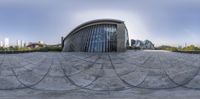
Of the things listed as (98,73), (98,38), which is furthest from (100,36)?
(98,73)

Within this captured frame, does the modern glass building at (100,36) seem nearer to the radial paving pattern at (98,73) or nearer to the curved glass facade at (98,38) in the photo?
the curved glass facade at (98,38)

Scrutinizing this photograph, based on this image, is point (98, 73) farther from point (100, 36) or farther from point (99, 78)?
point (100, 36)

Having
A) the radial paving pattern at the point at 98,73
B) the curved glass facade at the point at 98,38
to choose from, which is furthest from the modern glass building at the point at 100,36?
the radial paving pattern at the point at 98,73

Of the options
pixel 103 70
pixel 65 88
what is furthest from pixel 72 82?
pixel 103 70

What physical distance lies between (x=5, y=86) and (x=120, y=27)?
59.9ft

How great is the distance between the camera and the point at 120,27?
3603cm

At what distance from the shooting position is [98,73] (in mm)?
23078

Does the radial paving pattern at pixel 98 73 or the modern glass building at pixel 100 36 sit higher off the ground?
the modern glass building at pixel 100 36

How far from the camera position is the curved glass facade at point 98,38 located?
4147 cm

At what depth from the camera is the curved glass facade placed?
41469mm

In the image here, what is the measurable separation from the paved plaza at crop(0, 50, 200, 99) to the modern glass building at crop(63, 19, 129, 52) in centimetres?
968

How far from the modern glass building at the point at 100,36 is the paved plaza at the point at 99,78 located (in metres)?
9.68

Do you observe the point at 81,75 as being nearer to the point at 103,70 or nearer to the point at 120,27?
the point at 103,70

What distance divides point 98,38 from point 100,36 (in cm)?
53
